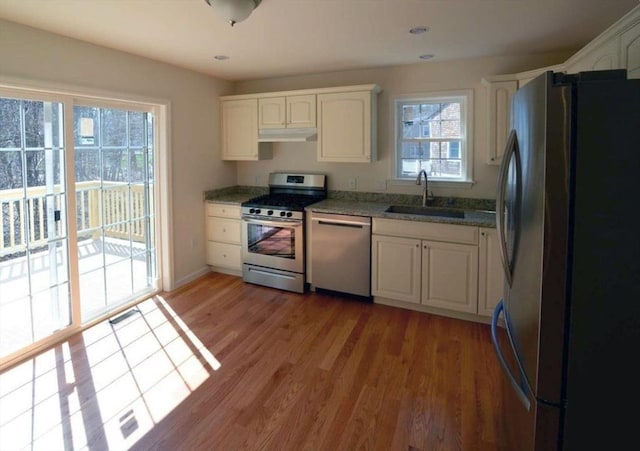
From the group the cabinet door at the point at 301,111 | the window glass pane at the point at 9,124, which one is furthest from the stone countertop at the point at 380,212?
the window glass pane at the point at 9,124

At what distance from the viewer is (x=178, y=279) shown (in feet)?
13.9

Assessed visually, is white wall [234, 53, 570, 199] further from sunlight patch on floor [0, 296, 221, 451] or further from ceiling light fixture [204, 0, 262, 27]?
sunlight patch on floor [0, 296, 221, 451]

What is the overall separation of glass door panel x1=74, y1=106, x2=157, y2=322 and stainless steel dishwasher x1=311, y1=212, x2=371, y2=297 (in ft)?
5.83

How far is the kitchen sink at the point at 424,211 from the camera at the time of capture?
12.3 ft

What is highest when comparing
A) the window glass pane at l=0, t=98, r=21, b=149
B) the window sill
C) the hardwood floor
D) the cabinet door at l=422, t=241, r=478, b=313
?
the window glass pane at l=0, t=98, r=21, b=149

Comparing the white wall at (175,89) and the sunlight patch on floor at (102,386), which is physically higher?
the white wall at (175,89)

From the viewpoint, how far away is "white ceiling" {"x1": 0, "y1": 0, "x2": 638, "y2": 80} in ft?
7.66

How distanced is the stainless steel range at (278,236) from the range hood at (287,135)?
19.7 inches

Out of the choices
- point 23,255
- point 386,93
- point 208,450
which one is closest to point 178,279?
point 23,255

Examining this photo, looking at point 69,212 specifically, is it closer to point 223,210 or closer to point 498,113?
point 223,210

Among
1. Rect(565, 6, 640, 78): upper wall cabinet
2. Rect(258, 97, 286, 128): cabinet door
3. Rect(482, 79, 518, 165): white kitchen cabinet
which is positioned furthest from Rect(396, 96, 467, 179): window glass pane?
Rect(565, 6, 640, 78): upper wall cabinet

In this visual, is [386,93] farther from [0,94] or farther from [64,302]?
[64,302]

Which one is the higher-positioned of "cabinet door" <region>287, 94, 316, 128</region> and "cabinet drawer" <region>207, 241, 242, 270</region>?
"cabinet door" <region>287, 94, 316, 128</region>

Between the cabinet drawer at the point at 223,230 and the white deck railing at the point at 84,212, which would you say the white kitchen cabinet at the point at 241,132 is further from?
the white deck railing at the point at 84,212
